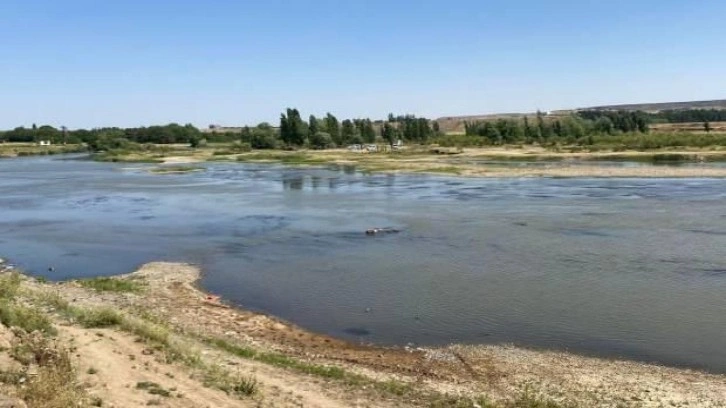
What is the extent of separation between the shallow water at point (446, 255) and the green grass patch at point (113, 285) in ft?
6.77

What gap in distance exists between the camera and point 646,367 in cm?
1251

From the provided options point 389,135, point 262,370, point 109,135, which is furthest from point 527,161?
point 109,135

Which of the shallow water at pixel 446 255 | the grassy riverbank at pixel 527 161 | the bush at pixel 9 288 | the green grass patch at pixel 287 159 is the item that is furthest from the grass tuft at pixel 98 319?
the green grass patch at pixel 287 159

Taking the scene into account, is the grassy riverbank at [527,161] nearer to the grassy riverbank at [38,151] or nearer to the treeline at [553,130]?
the treeline at [553,130]

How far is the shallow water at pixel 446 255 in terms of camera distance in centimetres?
1527

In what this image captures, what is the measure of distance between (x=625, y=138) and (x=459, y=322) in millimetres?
86426

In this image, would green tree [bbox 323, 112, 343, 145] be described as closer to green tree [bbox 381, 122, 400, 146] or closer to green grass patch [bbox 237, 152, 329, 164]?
green tree [bbox 381, 122, 400, 146]

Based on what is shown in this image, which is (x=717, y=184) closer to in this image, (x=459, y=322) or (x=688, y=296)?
(x=688, y=296)

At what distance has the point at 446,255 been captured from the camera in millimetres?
22969

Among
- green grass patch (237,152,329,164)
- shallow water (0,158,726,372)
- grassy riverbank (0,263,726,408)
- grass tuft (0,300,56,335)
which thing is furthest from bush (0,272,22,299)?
green grass patch (237,152,329,164)

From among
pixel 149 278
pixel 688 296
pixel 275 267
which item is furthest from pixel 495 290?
pixel 149 278

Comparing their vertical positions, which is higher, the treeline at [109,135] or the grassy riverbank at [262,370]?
the treeline at [109,135]

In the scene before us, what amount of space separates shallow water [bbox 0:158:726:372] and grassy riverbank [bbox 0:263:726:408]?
127cm

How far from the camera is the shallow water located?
1527 centimetres
